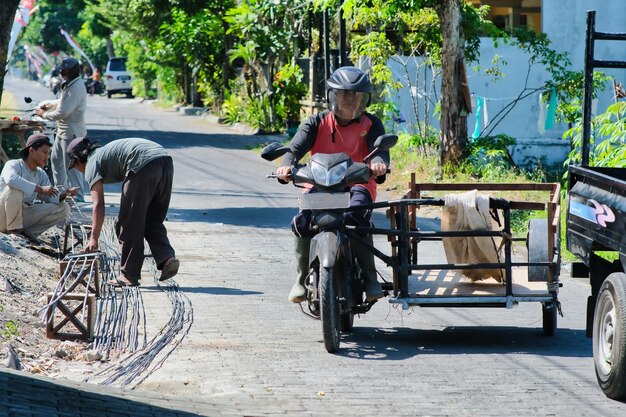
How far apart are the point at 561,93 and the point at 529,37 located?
1.43m

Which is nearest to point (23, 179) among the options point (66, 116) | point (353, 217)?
point (66, 116)

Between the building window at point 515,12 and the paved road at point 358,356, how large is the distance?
1580 centimetres

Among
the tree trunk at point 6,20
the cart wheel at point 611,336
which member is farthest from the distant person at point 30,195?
the cart wheel at point 611,336

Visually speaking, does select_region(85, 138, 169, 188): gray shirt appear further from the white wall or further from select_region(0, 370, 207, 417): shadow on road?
the white wall

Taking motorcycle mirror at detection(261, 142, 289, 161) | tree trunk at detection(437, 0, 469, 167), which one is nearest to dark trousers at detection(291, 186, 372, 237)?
motorcycle mirror at detection(261, 142, 289, 161)

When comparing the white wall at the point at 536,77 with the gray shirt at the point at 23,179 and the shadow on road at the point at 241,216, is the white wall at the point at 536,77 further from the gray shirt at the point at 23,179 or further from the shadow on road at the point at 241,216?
the gray shirt at the point at 23,179

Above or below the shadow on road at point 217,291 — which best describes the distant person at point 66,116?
above

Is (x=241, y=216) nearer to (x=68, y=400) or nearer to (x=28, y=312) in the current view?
(x=28, y=312)

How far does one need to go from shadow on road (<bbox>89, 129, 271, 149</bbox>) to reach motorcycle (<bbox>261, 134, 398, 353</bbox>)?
19.0m

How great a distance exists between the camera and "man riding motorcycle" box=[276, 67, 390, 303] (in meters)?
8.02

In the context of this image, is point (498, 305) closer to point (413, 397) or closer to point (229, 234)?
point (413, 397)

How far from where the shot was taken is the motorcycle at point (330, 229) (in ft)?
24.7

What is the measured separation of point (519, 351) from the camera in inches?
314

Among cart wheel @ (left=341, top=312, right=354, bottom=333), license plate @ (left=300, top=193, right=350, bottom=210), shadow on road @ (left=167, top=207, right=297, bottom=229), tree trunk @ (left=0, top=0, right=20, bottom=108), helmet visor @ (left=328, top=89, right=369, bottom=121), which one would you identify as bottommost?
shadow on road @ (left=167, top=207, right=297, bottom=229)
